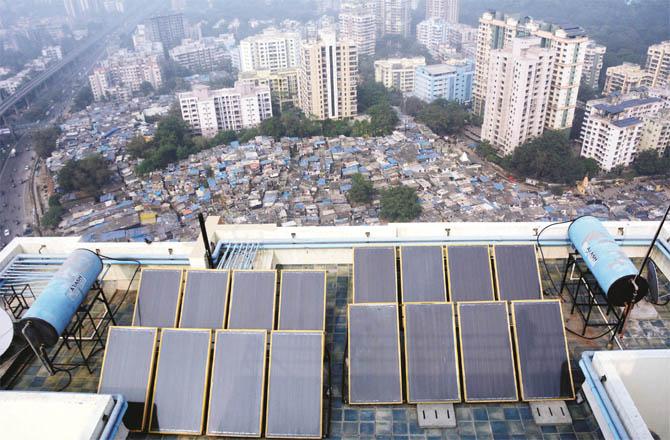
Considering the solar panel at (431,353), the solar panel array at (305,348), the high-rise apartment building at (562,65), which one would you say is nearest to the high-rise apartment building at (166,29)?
the high-rise apartment building at (562,65)

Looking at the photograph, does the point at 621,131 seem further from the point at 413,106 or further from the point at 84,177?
the point at 84,177

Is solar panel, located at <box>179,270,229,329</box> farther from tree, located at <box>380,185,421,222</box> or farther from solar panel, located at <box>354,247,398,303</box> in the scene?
tree, located at <box>380,185,421,222</box>

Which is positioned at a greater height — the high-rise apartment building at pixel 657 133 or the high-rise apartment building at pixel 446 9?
the high-rise apartment building at pixel 446 9

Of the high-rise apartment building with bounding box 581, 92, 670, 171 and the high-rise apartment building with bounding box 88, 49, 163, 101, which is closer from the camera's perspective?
the high-rise apartment building with bounding box 581, 92, 670, 171

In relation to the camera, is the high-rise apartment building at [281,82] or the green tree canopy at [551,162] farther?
the high-rise apartment building at [281,82]

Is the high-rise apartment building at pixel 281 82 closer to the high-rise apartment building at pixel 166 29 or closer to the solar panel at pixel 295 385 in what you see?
the high-rise apartment building at pixel 166 29

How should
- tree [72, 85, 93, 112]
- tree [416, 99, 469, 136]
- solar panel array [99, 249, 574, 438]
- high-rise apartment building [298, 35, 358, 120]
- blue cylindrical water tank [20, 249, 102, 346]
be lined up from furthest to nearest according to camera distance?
1. tree [72, 85, 93, 112]
2. high-rise apartment building [298, 35, 358, 120]
3. tree [416, 99, 469, 136]
4. blue cylindrical water tank [20, 249, 102, 346]
5. solar panel array [99, 249, 574, 438]

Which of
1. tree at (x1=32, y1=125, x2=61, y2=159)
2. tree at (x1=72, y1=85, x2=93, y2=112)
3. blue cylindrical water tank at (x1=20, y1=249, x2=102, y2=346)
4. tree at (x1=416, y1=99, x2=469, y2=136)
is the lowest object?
tree at (x1=72, y1=85, x2=93, y2=112)

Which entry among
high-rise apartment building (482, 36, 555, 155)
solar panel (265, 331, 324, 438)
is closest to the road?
solar panel (265, 331, 324, 438)
